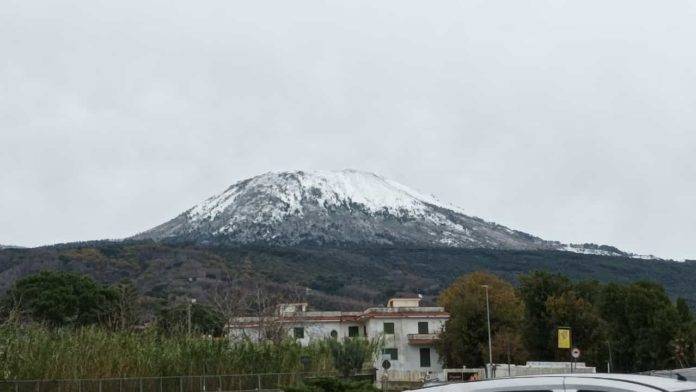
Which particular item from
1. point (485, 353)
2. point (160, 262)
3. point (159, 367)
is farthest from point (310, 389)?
point (160, 262)

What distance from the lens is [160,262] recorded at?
147250mm

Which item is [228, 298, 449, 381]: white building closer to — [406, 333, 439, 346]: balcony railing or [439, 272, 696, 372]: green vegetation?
[406, 333, 439, 346]: balcony railing

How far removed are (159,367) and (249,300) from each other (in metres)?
64.2

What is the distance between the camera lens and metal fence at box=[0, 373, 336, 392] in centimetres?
2638

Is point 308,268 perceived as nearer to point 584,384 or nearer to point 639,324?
point 639,324

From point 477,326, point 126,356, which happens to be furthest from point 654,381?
point 477,326

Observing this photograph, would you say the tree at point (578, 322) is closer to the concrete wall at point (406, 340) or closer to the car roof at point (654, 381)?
the concrete wall at point (406, 340)

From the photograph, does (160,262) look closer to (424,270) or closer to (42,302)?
(424,270)

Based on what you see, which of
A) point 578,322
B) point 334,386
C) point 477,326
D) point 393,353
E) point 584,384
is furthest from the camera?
point 393,353

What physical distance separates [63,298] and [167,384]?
45.0 meters

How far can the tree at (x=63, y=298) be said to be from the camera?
70.4m

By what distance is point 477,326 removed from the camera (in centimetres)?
6812

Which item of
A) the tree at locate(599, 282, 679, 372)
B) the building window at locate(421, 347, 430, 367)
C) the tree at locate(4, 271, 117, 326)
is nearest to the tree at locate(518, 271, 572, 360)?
the tree at locate(599, 282, 679, 372)

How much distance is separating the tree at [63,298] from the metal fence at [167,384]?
3932 centimetres
